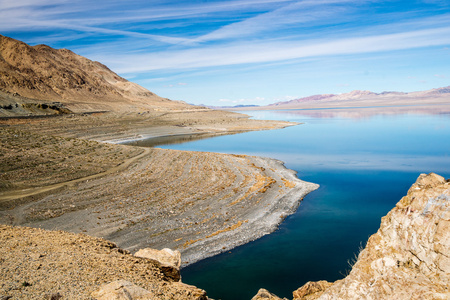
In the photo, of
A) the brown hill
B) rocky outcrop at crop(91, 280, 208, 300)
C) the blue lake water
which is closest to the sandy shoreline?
the blue lake water

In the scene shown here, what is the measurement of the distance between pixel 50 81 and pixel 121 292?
130862 millimetres

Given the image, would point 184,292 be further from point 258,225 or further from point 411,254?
point 258,225

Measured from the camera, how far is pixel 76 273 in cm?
746

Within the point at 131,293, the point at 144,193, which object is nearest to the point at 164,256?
the point at 131,293

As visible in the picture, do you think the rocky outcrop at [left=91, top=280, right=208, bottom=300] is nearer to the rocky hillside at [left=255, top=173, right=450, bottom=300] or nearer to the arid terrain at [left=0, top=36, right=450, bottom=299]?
the arid terrain at [left=0, top=36, right=450, bottom=299]

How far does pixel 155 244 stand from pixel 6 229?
7.15 metres

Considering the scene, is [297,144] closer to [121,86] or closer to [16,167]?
[16,167]

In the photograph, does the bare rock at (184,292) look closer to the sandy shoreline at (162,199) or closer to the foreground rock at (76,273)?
the foreground rock at (76,273)

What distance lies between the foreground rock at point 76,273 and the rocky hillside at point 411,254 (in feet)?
12.8

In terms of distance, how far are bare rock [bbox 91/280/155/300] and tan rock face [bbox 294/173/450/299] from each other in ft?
13.9

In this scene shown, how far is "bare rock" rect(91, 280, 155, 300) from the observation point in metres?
6.34

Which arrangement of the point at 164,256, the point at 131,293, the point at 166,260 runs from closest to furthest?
the point at 131,293 < the point at 166,260 < the point at 164,256

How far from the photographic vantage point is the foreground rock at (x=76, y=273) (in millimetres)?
6617

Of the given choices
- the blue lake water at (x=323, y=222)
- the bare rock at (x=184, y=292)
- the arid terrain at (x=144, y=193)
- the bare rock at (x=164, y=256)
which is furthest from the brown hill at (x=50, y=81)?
the bare rock at (x=184, y=292)
